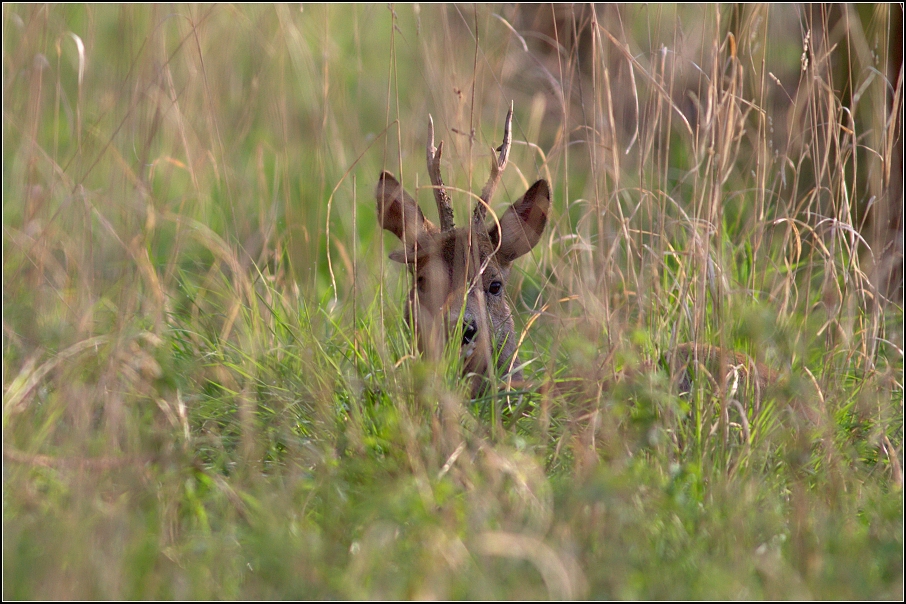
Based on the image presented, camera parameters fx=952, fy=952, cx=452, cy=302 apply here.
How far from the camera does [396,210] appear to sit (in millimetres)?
4309

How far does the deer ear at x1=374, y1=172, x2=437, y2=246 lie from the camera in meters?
4.06

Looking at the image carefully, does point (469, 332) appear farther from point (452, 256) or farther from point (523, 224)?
point (523, 224)

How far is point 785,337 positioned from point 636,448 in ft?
2.07

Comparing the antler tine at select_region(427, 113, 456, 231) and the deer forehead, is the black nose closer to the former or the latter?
the deer forehead

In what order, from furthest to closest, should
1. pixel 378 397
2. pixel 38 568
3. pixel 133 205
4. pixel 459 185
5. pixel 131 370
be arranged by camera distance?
pixel 459 185
pixel 133 205
pixel 378 397
pixel 131 370
pixel 38 568

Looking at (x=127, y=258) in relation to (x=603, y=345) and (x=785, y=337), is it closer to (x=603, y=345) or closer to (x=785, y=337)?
(x=603, y=345)

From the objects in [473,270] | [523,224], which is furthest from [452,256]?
[523,224]

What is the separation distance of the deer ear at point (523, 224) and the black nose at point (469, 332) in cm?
50

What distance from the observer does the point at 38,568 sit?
2.47m

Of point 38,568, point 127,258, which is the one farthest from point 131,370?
point 38,568

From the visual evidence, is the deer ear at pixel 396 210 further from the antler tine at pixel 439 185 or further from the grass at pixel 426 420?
the grass at pixel 426 420

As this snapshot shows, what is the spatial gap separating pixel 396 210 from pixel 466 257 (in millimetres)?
713

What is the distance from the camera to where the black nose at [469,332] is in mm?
3787

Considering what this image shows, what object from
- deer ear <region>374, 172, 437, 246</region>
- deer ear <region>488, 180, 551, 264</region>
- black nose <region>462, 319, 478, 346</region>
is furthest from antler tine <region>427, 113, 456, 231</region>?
black nose <region>462, 319, 478, 346</region>
